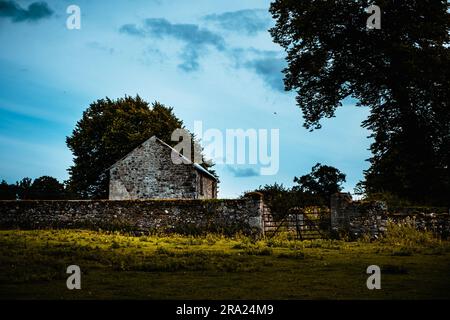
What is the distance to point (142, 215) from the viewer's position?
23.9 meters

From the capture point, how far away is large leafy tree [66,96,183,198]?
43.8 metres

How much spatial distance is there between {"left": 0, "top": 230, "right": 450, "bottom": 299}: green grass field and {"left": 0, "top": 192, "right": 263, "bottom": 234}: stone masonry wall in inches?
189

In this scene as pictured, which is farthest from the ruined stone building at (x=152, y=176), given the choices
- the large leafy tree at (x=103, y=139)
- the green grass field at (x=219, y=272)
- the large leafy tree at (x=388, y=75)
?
the green grass field at (x=219, y=272)

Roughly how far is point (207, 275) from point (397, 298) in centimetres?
451

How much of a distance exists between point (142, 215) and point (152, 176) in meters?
12.5

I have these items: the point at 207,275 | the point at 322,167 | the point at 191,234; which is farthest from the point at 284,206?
the point at 322,167

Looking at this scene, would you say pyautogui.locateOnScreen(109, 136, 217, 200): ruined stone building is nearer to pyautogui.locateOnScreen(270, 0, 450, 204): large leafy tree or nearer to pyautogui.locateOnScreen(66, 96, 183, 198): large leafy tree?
pyautogui.locateOnScreen(66, 96, 183, 198): large leafy tree

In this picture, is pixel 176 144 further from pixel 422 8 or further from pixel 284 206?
pixel 422 8

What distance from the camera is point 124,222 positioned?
2392 cm

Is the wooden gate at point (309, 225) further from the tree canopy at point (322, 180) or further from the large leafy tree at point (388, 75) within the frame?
the tree canopy at point (322, 180)

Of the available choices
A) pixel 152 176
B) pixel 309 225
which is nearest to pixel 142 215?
pixel 309 225

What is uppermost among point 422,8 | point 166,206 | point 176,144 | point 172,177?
point 422,8

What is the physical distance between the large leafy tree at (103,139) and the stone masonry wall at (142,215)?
62.8ft

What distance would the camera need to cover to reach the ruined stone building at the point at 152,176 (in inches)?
1406
